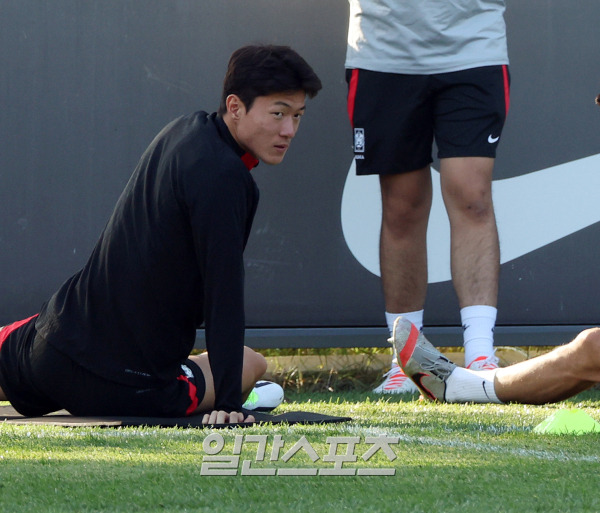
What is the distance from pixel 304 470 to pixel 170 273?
102 centimetres

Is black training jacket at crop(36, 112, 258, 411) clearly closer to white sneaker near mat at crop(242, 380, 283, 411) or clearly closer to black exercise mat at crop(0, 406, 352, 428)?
black exercise mat at crop(0, 406, 352, 428)

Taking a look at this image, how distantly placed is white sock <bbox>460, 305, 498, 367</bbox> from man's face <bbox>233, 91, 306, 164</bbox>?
4.01ft

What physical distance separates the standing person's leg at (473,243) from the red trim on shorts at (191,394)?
1.13 m

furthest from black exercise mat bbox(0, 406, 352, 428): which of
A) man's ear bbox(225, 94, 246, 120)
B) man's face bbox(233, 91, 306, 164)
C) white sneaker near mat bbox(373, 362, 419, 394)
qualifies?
white sneaker near mat bbox(373, 362, 419, 394)

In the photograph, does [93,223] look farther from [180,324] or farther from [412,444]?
[412,444]

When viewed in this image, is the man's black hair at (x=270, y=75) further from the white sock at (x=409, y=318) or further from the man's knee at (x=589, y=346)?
the white sock at (x=409, y=318)

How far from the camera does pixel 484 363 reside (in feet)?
12.6

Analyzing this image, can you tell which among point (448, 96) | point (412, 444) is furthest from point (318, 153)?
point (412, 444)

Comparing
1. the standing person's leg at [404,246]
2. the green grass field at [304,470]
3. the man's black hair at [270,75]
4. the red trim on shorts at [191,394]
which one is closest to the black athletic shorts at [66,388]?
the red trim on shorts at [191,394]

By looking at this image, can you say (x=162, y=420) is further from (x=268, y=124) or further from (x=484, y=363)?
(x=484, y=363)

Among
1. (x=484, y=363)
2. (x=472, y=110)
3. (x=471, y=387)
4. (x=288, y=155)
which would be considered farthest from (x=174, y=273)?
(x=288, y=155)

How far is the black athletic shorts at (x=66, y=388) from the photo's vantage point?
10.1ft

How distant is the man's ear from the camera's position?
3.04 m

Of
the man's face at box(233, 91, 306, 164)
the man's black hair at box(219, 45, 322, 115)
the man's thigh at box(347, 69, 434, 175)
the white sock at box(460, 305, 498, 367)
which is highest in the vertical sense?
the man's black hair at box(219, 45, 322, 115)
